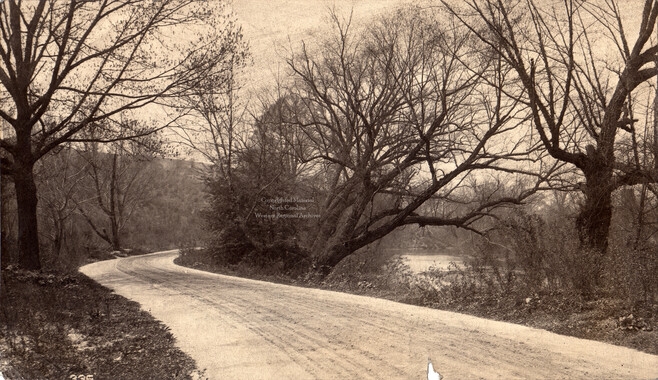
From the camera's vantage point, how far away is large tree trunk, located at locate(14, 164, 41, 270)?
487 inches

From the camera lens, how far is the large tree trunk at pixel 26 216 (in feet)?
40.6

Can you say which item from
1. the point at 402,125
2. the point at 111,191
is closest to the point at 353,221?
the point at 402,125

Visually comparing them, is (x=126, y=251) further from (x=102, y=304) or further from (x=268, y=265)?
(x=102, y=304)

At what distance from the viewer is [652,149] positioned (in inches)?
336

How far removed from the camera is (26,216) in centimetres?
1244

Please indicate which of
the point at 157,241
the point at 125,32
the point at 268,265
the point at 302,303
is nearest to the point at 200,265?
the point at 268,265

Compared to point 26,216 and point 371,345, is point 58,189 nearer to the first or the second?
point 26,216

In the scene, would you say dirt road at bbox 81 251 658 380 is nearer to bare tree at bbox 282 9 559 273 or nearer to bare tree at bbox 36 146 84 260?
bare tree at bbox 282 9 559 273

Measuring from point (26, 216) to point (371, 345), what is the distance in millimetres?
9943

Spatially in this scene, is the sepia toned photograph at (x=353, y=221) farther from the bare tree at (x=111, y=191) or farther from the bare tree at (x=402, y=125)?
the bare tree at (x=111, y=191)

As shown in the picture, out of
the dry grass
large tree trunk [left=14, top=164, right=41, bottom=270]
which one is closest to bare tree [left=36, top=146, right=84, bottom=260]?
large tree trunk [left=14, top=164, right=41, bottom=270]

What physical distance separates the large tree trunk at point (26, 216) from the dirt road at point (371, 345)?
4.85m

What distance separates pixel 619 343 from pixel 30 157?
12678 mm

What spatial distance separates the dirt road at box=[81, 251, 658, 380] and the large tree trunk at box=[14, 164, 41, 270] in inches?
191
